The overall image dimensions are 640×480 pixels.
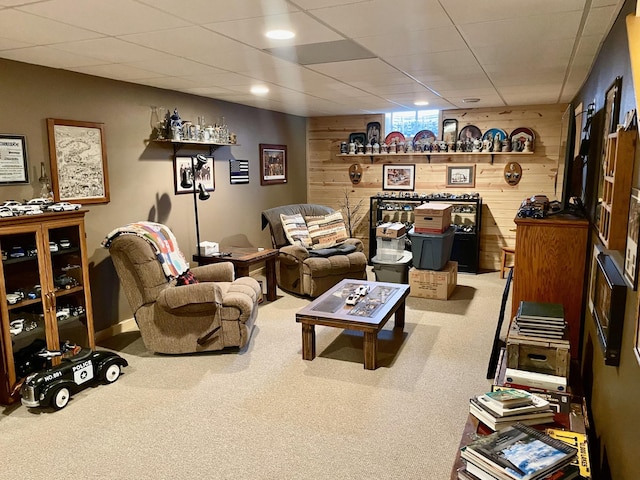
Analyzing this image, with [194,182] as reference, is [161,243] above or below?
below

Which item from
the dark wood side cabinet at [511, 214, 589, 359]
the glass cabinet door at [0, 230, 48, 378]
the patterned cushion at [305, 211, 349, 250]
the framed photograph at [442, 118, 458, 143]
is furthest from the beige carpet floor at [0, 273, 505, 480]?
the framed photograph at [442, 118, 458, 143]

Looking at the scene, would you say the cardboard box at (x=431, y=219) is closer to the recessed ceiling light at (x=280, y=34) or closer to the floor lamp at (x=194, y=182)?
the floor lamp at (x=194, y=182)

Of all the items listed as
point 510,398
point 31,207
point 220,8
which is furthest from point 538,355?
point 31,207

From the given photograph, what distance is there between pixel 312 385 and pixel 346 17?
2.35 m

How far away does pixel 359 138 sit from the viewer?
7.25 meters

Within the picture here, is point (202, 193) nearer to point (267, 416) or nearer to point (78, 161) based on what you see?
point (78, 161)

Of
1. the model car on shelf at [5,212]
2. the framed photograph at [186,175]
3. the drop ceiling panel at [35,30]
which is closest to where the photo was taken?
the drop ceiling panel at [35,30]

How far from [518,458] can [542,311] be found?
4.85ft

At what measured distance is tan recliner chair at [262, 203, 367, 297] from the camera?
5.24 m

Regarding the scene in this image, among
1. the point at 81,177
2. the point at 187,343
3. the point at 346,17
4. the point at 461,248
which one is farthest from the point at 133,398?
the point at 461,248

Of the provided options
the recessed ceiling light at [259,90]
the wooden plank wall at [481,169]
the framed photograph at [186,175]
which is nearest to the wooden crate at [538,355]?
the recessed ceiling light at [259,90]

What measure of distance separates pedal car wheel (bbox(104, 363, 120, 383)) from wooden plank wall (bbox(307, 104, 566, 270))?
15.5 feet

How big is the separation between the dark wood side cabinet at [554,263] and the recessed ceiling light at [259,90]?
267 cm

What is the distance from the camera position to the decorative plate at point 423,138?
22.3ft
